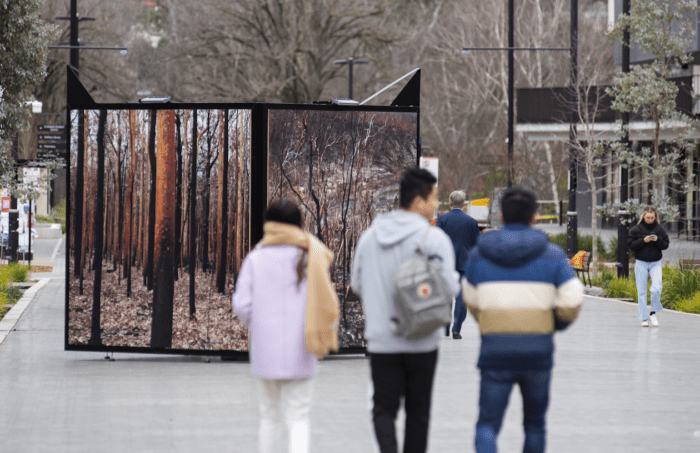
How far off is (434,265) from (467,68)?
154 ft

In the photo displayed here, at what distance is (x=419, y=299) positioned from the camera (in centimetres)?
507

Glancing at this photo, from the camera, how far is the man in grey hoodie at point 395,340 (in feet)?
17.1

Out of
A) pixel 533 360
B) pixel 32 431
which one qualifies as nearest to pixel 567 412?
pixel 533 360

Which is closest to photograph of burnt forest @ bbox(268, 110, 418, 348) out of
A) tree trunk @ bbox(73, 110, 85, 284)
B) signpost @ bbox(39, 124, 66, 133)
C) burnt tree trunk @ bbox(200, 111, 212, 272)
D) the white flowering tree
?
burnt tree trunk @ bbox(200, 111, 212, 272)

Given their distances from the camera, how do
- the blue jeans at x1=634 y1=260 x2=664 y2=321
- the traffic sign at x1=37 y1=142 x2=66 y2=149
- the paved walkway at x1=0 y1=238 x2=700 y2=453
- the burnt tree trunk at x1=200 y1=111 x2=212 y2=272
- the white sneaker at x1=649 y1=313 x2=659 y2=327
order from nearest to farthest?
the paved walkway at x1=0 y1=238 x2=700 y2=453 → the burnt tree trunk at x1=200 y1=111 x2=212 y2=272 → the blue jeans at x1=634 y1=260 x2=664 y2=321 → the white sneaker at x1=649 y1=313 x2=659 y2=327 → the traffic sign at x1=37 y1=142 x2=66 y2=149

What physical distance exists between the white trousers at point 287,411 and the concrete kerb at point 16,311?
301 inches

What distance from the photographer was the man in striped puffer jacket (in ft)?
16.9

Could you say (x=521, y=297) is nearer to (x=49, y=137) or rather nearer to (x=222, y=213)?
(x=222, y=213)

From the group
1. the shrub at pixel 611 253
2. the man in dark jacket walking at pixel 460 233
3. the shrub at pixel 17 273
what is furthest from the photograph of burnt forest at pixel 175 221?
the shrub at pixel 611 253

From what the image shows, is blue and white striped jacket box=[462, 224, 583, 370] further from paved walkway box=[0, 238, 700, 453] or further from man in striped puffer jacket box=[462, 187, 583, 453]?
paved walkway box=[0, 238, 700, 453]

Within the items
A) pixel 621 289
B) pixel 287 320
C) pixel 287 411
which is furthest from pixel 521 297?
pixel 621 289

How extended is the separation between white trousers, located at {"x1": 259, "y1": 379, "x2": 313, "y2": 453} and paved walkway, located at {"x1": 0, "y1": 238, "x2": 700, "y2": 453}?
1320 millimetres

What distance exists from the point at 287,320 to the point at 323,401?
3.18m

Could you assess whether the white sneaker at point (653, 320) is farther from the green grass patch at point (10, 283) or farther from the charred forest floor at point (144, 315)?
the green grass patch at point (10, 283)
